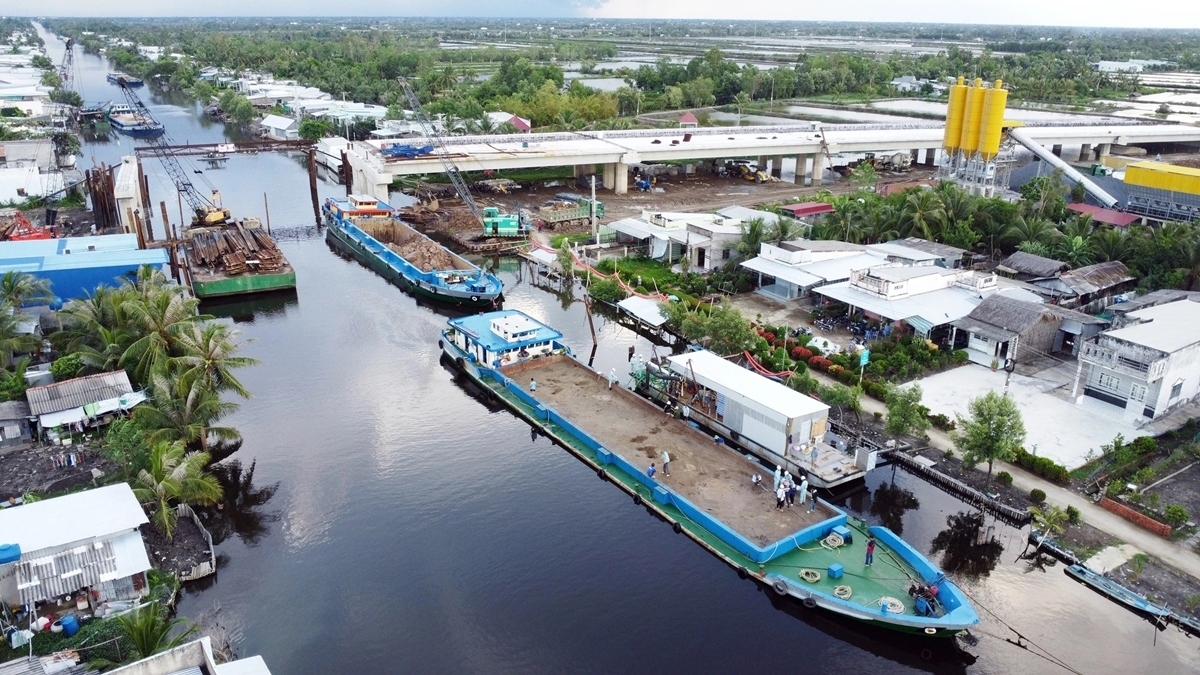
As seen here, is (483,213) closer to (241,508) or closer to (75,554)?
(241,508)

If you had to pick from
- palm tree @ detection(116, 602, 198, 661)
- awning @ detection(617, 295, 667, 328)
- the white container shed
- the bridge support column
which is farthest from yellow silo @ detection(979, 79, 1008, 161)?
palm tree @ detection(116, 602, 198, 661)

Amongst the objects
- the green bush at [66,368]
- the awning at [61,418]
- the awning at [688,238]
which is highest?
the awning at [688,238]

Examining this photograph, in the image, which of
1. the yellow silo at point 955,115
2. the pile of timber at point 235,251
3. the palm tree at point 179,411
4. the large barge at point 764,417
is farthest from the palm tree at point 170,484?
the yellow silo at point 955,115

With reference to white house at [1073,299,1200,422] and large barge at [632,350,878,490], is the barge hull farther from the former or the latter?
white house at [1073,299,1200,422]

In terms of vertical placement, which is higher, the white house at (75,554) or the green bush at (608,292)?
the white house at (75,554)

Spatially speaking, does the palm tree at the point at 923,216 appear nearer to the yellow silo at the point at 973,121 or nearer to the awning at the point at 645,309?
the yellow silo at the point at 973,121

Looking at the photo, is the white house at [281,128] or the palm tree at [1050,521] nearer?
the palm tree at [1050,521]

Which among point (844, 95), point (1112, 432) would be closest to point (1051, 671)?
point (1112, 432)

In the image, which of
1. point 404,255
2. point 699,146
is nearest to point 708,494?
point 404,255
